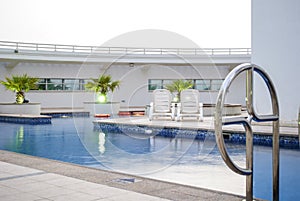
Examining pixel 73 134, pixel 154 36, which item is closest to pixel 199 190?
pixel 73 134

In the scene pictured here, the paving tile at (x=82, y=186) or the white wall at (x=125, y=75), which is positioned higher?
the white wall at (x=125, y=75)

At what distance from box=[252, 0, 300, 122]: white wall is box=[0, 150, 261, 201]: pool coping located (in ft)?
21.7

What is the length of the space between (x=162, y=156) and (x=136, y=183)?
2817mm

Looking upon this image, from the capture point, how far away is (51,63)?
20.7 m

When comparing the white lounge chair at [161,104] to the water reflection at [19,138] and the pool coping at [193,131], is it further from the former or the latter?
Answer: the water reflection at [19,138]

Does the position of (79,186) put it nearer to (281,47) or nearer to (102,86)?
(281,47)

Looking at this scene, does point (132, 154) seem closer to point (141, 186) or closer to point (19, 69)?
point (141, 186)

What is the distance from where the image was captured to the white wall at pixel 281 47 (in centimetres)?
952

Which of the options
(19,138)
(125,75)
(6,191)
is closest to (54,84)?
(125,75)

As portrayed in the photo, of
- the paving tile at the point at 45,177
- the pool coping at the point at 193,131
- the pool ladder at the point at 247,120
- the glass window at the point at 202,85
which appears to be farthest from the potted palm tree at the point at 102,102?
the pool ladder at the point at 247,120

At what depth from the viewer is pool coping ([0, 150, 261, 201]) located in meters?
3.32

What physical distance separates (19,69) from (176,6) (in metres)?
9.51

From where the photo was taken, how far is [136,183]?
382cm

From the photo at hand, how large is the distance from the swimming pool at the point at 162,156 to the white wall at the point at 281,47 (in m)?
2.33
